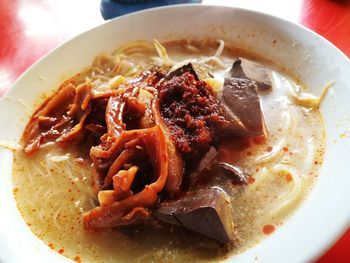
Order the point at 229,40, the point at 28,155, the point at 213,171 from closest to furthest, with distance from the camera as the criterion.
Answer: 1. the point at 213,171
2. the point at 28,155
3. the point at 229,40

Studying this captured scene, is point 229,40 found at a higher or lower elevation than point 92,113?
higher

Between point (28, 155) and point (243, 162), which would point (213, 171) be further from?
point (28, 155)

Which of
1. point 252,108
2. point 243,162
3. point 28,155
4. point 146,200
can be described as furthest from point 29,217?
point 252,108

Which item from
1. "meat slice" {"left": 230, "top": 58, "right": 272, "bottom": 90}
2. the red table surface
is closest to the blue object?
the red table surface

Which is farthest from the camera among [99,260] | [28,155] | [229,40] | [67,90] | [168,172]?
[229,40]

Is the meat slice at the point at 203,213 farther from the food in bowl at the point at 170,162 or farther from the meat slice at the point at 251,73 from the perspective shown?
the meat slice at the point at 251,73

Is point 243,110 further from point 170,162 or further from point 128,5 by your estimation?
point 128,5

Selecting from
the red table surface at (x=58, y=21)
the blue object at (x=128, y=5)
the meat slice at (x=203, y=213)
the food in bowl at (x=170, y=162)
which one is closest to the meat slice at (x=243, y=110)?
the food in bowl at (x=170, y=162)
